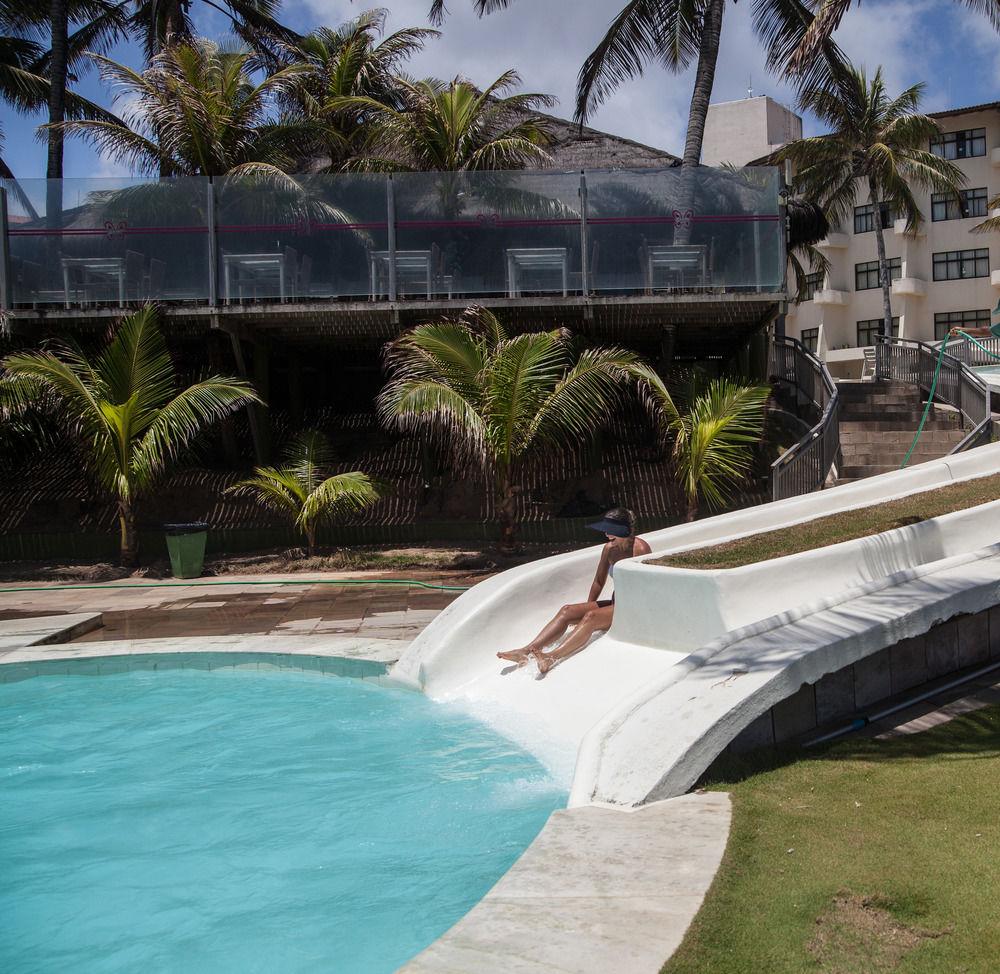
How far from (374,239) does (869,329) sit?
127 ft

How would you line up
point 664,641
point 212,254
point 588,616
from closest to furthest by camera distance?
point 664,641 < point 588,616 < point 212,254

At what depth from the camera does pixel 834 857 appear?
12.5 ft

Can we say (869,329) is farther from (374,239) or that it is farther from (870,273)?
(374,239)

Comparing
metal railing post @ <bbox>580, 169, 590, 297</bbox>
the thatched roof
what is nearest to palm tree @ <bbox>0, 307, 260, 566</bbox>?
metal railing post @ <bbox>580, 169, 590, 297</bbox>

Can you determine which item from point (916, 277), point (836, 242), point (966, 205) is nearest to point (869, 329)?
point (916, 277)

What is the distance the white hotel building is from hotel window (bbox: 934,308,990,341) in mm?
47

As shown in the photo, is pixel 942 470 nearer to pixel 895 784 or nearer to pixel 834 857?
pixel 895 784

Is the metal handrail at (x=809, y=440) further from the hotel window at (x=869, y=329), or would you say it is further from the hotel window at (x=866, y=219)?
the hotel window at (x=866, y=219)

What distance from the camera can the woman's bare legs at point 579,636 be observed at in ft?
24.4

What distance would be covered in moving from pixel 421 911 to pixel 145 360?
41.4ft

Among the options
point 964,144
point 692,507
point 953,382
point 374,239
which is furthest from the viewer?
point 964,144

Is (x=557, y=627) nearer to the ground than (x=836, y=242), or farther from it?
nearer to the ground

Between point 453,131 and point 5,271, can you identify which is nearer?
point 5,271

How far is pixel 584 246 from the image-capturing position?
16062mm
